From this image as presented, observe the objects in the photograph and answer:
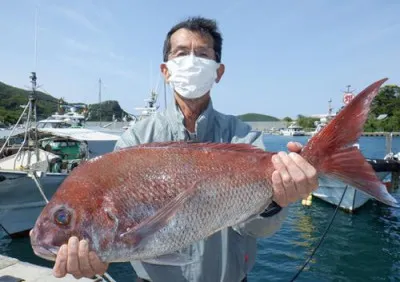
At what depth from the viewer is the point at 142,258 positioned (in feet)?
6.75

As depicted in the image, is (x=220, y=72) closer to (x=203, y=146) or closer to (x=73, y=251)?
(x=203, y=146)

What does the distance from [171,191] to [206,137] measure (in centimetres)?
90

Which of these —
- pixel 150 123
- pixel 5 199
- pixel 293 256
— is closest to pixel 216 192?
pixel 150 123

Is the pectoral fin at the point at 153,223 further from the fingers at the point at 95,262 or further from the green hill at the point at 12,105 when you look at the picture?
the green hill at the point at 12,105

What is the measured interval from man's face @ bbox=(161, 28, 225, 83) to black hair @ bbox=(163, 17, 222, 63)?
0.03 meters

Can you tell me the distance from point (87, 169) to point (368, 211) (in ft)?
A: 60.1

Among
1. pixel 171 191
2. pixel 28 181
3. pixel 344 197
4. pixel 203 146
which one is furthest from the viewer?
pixel 344 197

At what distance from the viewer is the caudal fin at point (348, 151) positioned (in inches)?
80.9

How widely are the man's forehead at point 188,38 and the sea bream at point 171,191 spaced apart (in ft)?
3.70

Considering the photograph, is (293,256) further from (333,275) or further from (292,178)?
(292,178)

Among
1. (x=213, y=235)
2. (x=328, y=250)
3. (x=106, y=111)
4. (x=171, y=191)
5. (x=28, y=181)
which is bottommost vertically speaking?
(x=328, y=250)

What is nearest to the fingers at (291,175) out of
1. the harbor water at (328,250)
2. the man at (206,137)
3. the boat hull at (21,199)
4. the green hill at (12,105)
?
the man at (206,137)

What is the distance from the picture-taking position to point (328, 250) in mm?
12031

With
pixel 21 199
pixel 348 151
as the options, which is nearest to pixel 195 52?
pixel 348 151
